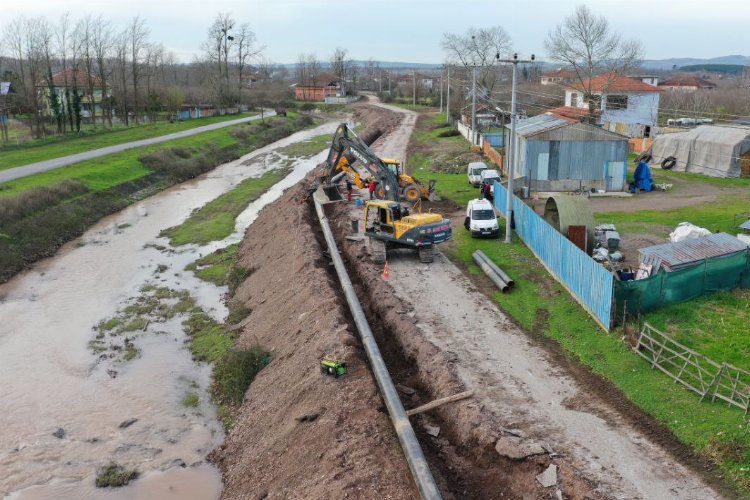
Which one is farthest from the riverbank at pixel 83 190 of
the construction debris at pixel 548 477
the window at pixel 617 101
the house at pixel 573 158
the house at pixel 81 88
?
the window at pixel 617 101

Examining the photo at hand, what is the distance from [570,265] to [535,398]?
25.8 feet

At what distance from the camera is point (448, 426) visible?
15.2 m

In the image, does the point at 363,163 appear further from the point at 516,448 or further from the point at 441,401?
the point at 516,448

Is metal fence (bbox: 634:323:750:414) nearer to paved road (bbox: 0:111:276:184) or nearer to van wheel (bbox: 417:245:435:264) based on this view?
van wheel (bbox: 417:245:435:264)

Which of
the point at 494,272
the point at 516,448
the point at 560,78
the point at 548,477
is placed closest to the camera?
the point at 548,477

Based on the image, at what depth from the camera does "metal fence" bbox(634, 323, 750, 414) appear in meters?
15.1

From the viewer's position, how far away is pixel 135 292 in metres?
28.3

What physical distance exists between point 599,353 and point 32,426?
16.2 meters

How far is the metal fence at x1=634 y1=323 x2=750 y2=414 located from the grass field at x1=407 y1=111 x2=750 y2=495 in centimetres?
24

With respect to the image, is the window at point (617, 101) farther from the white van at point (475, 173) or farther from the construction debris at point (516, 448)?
the construction debris at point (516, 448)

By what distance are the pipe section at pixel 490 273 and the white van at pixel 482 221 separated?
249cm

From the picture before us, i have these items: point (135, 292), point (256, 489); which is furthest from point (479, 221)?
point (256, 489)

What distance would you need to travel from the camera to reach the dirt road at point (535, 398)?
12.7 m

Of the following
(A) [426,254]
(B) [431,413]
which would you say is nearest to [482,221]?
(A) [426,254]
